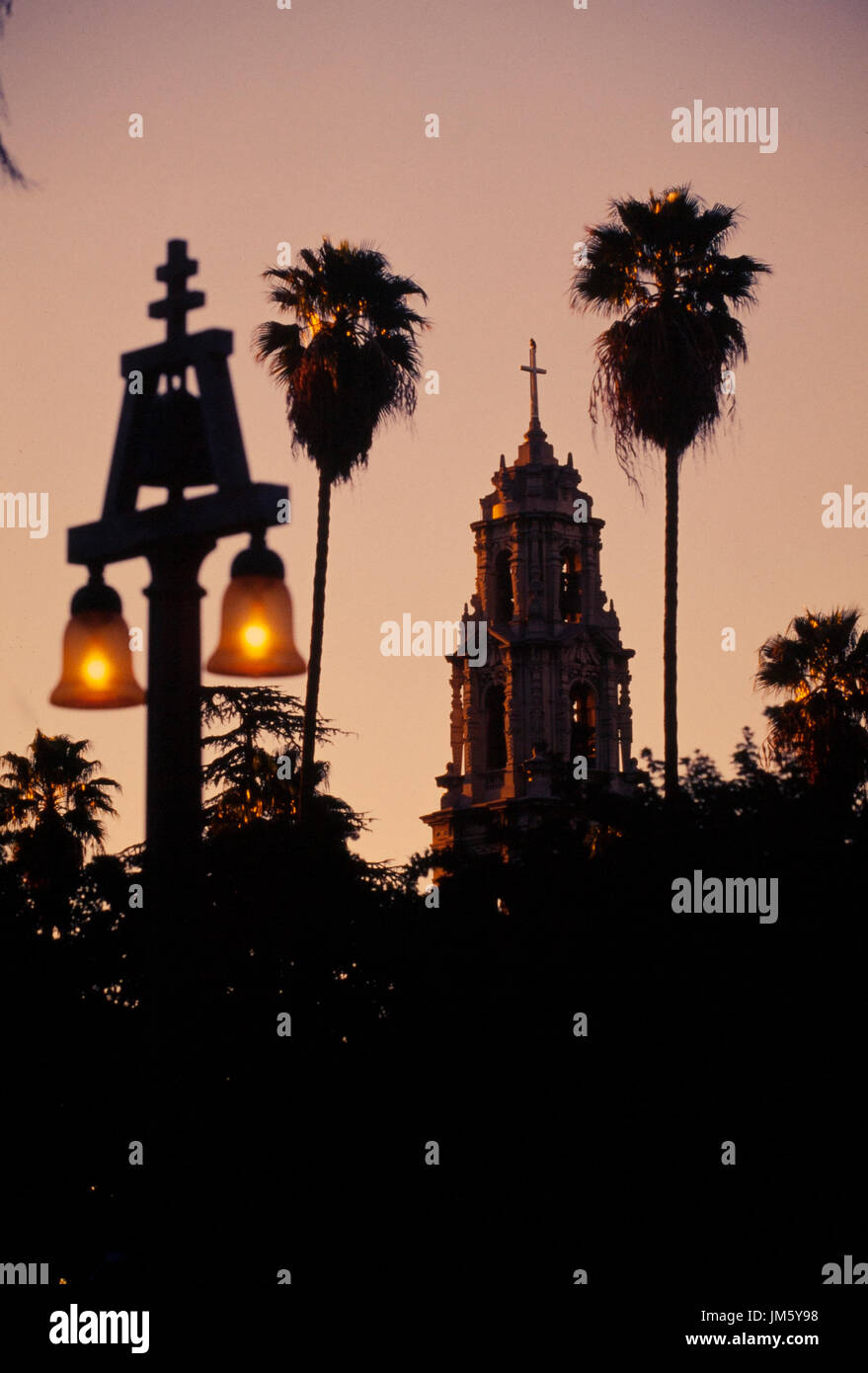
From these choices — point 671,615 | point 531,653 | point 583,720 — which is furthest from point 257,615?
point 583,720

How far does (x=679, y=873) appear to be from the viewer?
33.2 metres

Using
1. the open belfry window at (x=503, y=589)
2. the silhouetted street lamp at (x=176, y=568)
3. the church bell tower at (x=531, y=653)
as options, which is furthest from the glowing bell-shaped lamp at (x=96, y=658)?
the open belfry window at (x=503, y=589)

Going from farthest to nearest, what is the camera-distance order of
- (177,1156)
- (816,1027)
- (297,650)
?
1. (816,1027)
2. (297,650)
3. (177,1156)

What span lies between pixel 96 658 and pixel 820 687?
45.0 meters

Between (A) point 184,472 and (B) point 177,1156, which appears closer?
(B) point 177,1156

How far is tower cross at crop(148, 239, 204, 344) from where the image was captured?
29.6ft

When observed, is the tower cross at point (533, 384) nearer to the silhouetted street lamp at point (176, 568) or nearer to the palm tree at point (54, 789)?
the palm tree at point (54, 789)

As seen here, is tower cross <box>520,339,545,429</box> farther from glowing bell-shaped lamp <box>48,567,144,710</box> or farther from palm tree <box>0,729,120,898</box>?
glowing bell-shaped lamp <box>48,567,144,710</box>

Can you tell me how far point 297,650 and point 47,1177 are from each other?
1041 inches

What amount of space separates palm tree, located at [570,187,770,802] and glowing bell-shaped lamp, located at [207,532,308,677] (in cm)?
3454

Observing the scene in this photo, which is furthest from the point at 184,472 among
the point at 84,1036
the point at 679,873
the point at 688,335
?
the point at 688,335

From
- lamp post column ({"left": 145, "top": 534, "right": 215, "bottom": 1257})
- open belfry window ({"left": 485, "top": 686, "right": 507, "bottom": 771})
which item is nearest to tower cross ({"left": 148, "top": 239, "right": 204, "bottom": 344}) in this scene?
lamp post column ({"left": 145, "top": 534, "right": 215, "bottom": 1257})

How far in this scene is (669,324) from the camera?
1736 inches
